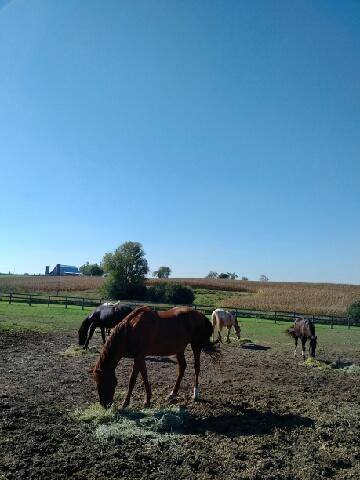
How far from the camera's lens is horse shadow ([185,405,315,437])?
6902 mm

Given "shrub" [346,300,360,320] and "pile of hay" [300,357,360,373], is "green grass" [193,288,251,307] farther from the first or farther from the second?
"pile of hay" [300,357,360,373]

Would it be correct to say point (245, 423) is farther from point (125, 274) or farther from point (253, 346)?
point (125, 274)

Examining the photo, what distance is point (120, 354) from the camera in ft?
26.1

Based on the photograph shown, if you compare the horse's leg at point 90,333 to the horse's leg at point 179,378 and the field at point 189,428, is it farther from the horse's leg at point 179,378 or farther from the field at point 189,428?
the horse's leg at point 179,378

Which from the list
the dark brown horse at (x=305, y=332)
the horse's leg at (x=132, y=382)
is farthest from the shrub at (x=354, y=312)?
the horse's leg at (x=132, y=382)

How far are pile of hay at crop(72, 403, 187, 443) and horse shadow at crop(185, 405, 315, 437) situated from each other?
0.25 meters

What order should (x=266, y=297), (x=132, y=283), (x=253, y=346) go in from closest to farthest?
(x=253, y=346)
(x=266, y=297)
(x=132, y=283)

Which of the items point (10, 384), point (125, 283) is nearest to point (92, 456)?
point (10, 384)

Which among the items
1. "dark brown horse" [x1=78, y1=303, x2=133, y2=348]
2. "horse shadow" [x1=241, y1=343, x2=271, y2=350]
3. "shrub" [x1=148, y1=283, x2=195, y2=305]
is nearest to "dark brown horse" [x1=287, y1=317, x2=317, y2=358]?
"horse shadow" [x1=241, y1=343, x2=271, y2=350]

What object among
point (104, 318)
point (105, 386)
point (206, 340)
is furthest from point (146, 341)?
point (104, 318)

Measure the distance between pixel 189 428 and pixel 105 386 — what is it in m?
1.60

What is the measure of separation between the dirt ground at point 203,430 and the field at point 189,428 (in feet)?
0.05

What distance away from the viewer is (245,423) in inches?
288

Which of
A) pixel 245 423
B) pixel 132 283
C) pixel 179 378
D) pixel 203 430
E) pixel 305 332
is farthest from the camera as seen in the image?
pixel 132 283
